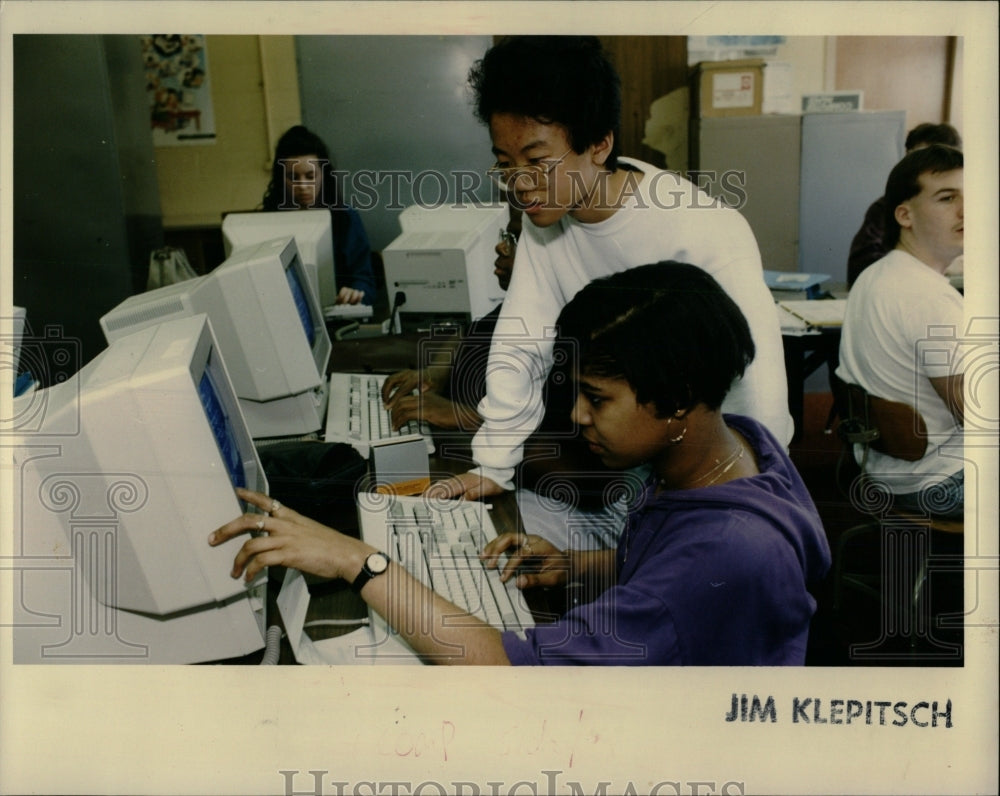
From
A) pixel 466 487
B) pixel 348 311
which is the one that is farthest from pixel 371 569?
pixel 348 311

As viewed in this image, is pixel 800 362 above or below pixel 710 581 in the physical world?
above

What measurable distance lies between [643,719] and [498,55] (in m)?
1.12

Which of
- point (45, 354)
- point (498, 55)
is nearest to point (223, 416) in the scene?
point (45, 354)

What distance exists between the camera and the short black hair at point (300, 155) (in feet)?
5.21

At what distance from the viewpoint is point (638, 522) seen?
1209 mm

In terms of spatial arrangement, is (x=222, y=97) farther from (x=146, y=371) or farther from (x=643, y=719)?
(x=643, y=719)

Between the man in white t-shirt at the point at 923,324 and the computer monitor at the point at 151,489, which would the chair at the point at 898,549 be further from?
the computer monitor at the point at 151,489

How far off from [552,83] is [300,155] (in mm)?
609

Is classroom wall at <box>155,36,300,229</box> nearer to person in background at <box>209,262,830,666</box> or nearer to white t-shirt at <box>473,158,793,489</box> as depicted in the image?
white t-shirt at <box>473,158,793,489</box>

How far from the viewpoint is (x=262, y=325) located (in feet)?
5.24

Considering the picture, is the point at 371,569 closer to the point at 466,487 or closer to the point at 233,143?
the point at 466,487

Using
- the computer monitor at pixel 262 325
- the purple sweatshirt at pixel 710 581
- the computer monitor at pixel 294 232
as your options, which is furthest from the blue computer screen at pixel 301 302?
the purple sweatshirt at pixel 710 581

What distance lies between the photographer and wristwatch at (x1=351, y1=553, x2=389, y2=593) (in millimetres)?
1118

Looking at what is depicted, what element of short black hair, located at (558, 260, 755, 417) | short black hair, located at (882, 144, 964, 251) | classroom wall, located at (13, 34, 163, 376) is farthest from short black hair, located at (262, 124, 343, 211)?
short black hair, located at (882, 144, 964, 251)
